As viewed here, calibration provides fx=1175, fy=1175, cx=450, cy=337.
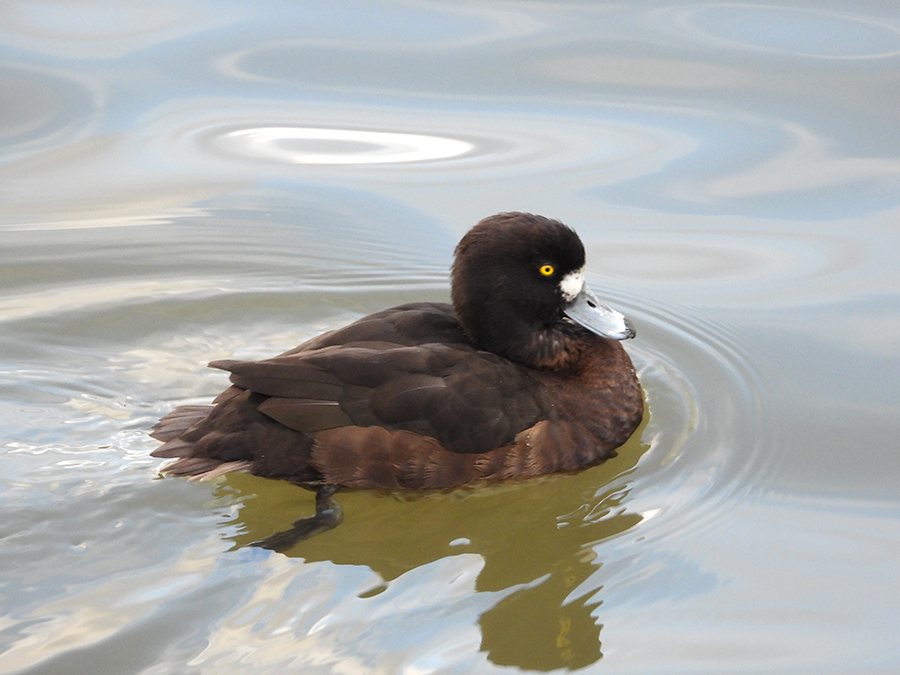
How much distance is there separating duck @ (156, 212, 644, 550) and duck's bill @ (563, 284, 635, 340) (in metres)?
0.03

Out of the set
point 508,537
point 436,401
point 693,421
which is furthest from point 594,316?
point 508,537

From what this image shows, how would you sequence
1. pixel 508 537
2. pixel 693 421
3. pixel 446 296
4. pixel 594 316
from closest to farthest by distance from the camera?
pixel 508 537 → pixel 594 316 → pixel 693 421 → pixel 446 296

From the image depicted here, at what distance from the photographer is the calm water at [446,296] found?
3.81 m

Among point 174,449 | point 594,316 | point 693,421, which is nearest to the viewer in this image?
point 174,449

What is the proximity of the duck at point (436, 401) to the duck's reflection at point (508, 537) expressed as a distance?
0.09 meters

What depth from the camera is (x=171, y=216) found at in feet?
21.8

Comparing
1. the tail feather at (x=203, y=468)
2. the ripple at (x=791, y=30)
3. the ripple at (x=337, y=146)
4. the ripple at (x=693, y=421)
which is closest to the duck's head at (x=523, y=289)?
the ripple at (x=693, y=421)

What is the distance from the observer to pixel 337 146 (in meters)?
7.33

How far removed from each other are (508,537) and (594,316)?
109 centimetres

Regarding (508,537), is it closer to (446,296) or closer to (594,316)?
(594,316)

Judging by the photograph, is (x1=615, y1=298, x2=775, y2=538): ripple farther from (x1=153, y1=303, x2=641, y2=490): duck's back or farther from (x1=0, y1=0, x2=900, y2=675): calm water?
(x1=153, y1=303, x2=641, y2=490): duck's back

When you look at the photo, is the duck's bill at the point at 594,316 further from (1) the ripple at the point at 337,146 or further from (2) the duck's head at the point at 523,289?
(1) the ripple at the point at 337,146

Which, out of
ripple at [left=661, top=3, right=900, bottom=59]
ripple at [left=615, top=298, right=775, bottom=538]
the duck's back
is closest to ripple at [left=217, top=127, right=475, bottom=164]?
ripple at [left=615, top=298, right=775, bottom=538]

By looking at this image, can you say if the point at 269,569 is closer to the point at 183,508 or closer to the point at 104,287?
the point at 183,508
